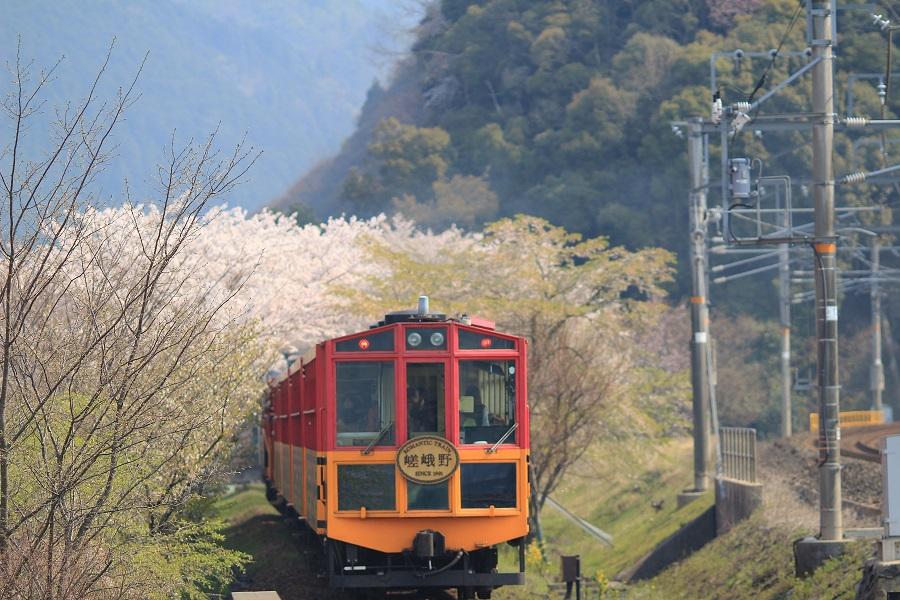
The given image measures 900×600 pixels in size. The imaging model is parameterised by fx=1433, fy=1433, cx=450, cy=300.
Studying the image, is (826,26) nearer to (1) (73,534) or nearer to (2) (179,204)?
(2) (179,204)

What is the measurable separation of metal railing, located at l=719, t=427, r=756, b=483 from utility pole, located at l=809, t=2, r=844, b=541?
577 cm

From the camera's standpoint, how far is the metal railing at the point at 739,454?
65.8 ft

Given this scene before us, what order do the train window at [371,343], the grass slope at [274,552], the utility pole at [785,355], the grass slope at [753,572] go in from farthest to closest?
the utility pole at [785,355] → the grass slope at [274,552] → the grass slope at [753,572] → the train window at [371,343]

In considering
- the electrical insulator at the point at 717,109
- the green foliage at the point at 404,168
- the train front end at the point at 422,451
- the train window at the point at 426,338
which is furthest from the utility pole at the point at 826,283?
the green foliage at the point at 404,168

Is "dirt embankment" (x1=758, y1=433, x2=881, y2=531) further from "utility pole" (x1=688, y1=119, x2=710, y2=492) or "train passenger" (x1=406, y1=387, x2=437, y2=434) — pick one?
"train passenger" (x1=406, y1=387, x2=437, y2=434)

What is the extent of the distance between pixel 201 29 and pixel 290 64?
554 inches

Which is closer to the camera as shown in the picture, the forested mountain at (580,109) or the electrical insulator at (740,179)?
the electrical insulator at (740,179)

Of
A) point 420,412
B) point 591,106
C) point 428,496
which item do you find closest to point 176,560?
point 428,496

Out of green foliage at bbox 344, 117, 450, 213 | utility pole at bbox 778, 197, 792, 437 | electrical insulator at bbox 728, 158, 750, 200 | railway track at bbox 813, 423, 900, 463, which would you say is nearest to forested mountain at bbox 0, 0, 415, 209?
green foliage at bbox 344, 117, 450, 213

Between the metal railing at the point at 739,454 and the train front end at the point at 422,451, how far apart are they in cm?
777

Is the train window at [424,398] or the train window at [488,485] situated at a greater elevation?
the train window at [424,398]

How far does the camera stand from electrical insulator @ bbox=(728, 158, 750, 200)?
14.7 meters

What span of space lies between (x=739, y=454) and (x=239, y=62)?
269ft

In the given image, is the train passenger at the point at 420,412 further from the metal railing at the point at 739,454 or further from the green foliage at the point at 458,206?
the green foliage at the point at 458,206
